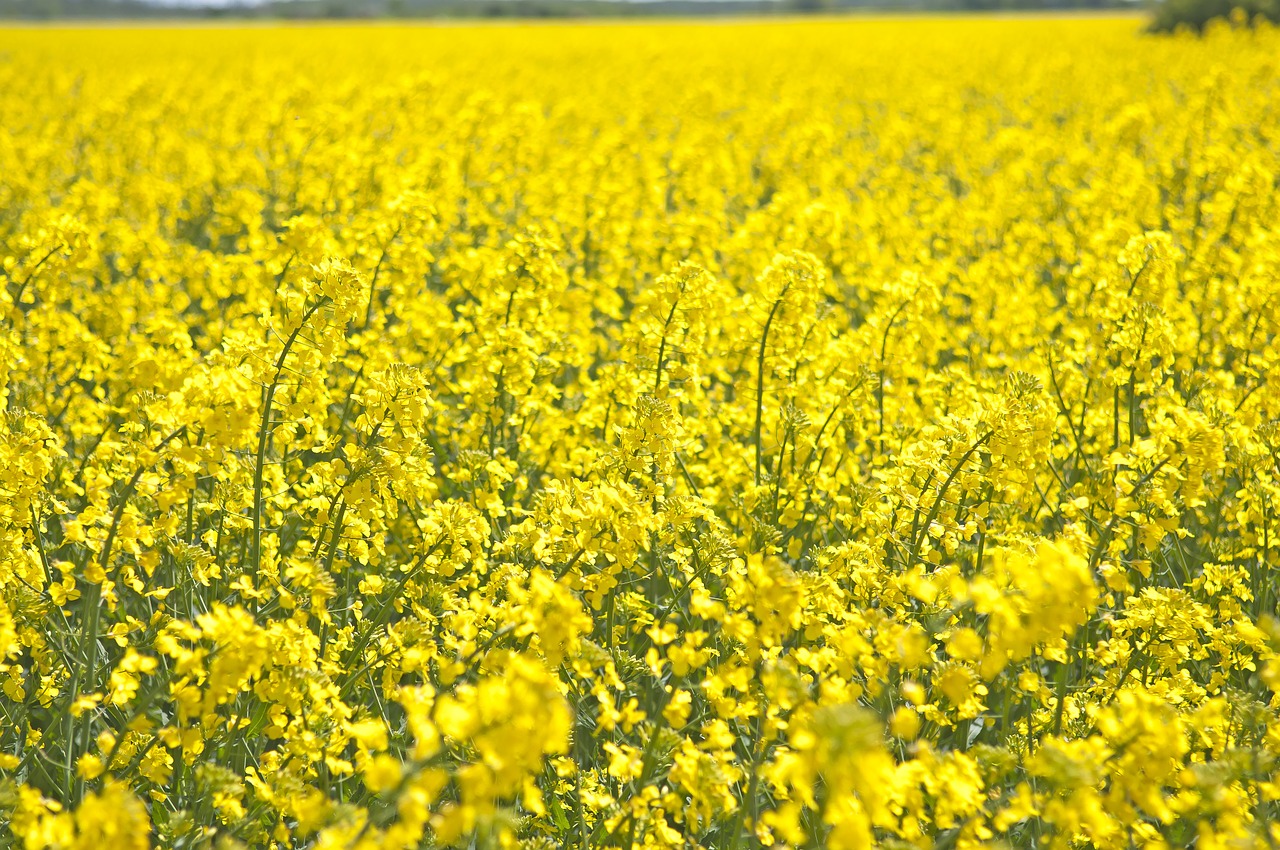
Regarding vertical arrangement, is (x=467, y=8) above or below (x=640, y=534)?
above

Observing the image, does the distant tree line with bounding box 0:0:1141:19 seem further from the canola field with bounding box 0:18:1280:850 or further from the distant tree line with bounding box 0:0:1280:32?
the canola field with bounding box 0:18:1280:850

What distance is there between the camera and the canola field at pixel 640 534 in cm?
203

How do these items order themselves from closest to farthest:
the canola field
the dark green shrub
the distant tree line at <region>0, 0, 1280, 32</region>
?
the canola field < the dark green shrub < the distant tree line at <region>0, 0, 1280, 32</region>

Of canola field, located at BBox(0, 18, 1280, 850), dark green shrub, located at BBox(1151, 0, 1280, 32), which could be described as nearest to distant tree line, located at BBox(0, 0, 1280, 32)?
dark green shrub, located at BBox(1151, 0, 1280, 32)

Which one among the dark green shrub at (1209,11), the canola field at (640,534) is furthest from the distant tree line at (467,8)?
the canola field at (640,534)

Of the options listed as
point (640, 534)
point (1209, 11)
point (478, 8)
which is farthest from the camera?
point (478, 8)

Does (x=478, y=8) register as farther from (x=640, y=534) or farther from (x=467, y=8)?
(x=640, y=534)

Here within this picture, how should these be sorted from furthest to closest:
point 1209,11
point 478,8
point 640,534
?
1. point 478,8
2. point 1209,11
3. point 640,534

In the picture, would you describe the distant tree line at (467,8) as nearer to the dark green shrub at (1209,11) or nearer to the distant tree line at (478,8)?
the distant tree line at (478,8)

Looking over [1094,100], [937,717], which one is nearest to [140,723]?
[937,717]

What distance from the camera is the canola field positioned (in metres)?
2.03

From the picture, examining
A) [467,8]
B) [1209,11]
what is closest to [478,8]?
[467,8]

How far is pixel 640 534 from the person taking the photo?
2.63 metres

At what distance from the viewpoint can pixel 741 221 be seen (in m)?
8.51
